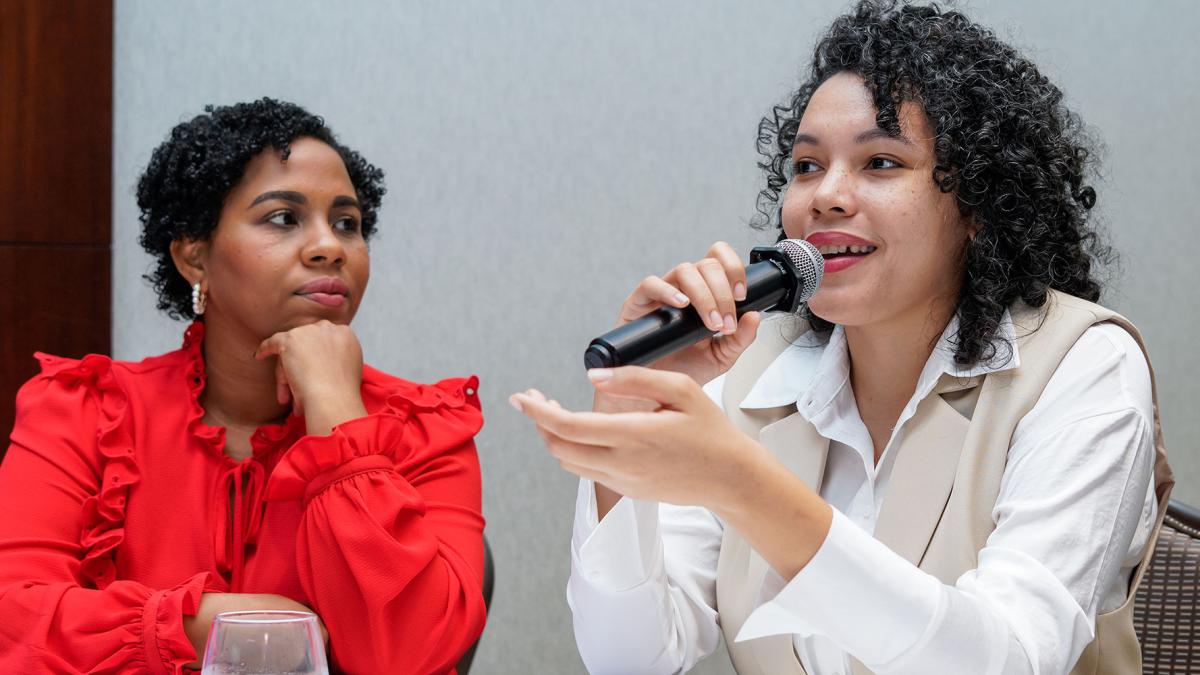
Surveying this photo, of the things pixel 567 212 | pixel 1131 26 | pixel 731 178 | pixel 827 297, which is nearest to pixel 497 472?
pixel 567 212

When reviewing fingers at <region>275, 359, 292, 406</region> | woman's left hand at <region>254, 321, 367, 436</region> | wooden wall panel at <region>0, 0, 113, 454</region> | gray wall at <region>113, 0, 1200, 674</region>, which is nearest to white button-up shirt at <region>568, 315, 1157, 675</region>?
woman's left hand at <region>254, 321, 367, 436</region>

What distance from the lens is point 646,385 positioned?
0.89 m

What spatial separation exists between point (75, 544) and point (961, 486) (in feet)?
3.98

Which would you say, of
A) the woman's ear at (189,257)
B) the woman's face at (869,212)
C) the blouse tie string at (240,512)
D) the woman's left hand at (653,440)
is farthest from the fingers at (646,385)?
the woman's ear at (189,257)

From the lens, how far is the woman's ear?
6.40 ft

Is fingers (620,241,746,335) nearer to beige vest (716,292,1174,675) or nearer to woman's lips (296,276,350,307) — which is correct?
beige vest (716,292,1174,675)

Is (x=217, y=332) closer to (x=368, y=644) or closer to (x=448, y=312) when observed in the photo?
(x=368, y=644)

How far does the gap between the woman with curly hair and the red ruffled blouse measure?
29 cm

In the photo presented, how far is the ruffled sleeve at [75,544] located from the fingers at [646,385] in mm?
856

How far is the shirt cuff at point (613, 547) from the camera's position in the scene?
1340 mm

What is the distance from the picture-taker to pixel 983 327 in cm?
142

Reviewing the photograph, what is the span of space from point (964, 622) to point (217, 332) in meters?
1.33

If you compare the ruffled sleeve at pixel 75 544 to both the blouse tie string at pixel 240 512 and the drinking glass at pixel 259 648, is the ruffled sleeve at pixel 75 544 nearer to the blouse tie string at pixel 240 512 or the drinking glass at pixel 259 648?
the blouse tie string at pixel 240 512

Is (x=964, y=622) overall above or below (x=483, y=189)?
below
